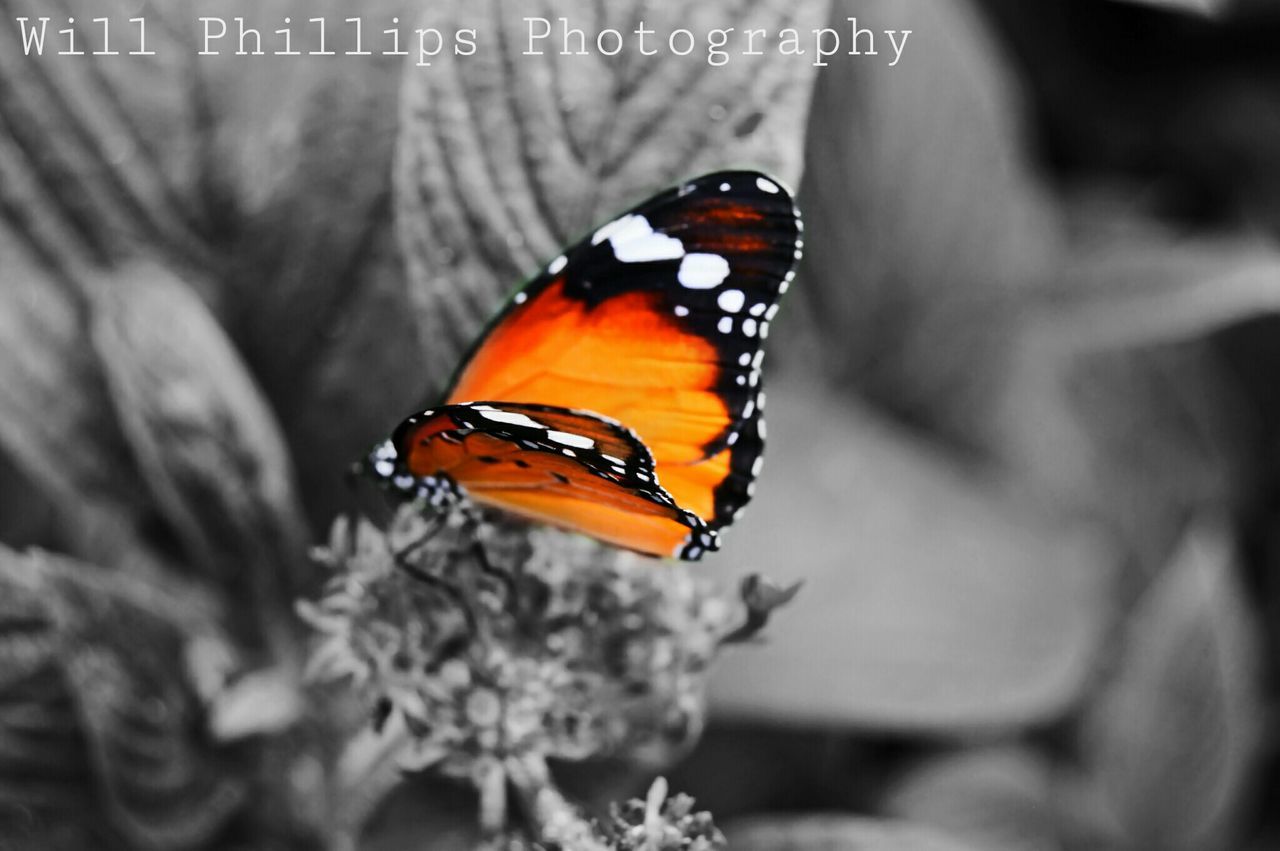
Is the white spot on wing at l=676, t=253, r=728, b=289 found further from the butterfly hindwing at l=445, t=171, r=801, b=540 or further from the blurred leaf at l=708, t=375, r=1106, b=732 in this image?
the blurred leaf at l=708, t=375, r=1106, b=732

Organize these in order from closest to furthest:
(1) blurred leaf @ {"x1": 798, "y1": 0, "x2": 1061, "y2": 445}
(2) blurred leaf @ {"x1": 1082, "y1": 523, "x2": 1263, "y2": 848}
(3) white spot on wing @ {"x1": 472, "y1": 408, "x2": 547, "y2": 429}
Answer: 1. (3) white spot on wing @ {"x1": 472, "y1": 408, "x2": 547, "y2": 429}
2. (2) blurred leaf @ {"x1": 1082, "y1": 523, "x2": 1263, "y2": 848}
3. (1) blurred leaf @ {"x1": 798, "y1": 0, "x2": 1061, "y2": 445}

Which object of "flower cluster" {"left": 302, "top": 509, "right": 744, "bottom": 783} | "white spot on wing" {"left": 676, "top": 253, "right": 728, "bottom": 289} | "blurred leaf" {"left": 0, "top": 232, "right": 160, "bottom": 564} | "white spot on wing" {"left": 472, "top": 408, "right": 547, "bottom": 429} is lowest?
"flower cluster" {"left": 302, "top": 509, "right": 744, "bottom": 783}

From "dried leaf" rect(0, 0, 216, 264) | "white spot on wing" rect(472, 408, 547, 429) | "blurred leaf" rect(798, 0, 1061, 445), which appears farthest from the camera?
"blurred leaf" rect(798, 0, 1061, 445)

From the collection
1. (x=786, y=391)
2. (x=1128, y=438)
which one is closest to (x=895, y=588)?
(x=786, y=391)

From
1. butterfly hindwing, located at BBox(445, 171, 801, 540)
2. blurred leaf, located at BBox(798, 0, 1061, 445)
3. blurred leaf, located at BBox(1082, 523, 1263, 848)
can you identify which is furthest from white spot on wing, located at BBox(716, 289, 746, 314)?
blurred leaf, located at BBox(1082, 523, 1263, 848)

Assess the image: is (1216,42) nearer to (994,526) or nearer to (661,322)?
(994,526)

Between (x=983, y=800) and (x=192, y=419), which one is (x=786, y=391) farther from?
(x=192, y=419)
